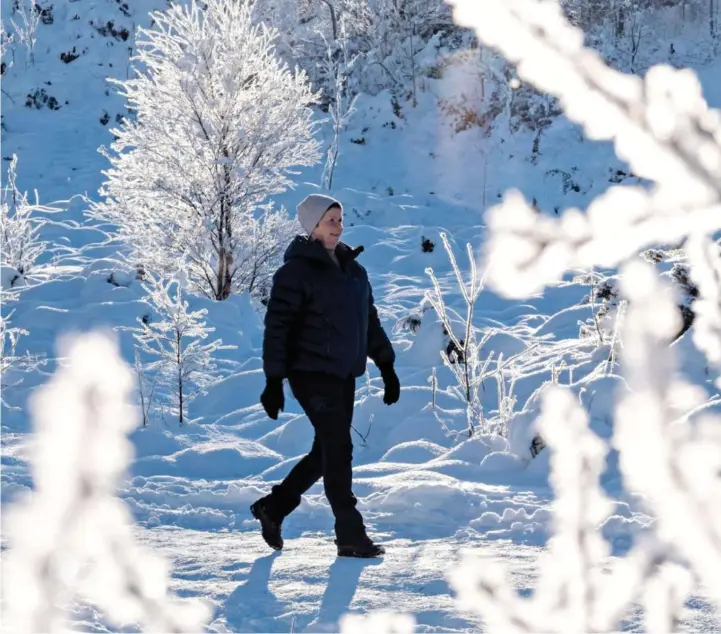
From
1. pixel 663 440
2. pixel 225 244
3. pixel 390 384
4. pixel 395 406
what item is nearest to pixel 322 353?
pixel 390 384

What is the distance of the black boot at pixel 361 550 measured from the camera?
3.66m

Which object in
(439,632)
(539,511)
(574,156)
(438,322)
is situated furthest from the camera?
(574,156)

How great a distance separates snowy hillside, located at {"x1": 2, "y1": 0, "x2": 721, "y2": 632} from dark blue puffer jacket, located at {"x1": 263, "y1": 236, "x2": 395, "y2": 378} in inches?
34.7

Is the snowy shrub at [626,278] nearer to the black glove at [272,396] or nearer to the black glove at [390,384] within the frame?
the black glove at [272,396]

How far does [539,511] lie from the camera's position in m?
4.32

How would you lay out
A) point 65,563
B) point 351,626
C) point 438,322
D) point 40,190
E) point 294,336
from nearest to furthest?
point 65,563 < point 351,626 < point 294,336 < point 438,322 < point 40,190

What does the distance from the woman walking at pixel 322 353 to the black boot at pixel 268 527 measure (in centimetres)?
1

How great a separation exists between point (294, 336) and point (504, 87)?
1725 centimetres

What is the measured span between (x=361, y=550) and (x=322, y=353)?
887 millimetres

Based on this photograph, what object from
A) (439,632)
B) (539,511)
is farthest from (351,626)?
(539,511)

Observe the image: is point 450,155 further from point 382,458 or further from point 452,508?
point 452,508

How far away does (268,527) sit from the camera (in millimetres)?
3859

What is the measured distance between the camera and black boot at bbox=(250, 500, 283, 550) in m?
3.86

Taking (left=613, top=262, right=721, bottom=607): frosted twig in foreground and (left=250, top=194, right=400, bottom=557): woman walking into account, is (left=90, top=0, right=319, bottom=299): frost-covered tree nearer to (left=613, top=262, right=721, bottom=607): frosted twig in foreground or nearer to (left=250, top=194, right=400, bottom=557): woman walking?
(left=250, top=194, right=400, bottom=557): woman walking
